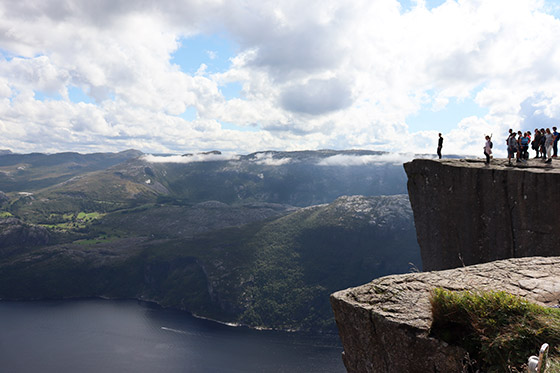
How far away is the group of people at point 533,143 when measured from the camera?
2486 cm

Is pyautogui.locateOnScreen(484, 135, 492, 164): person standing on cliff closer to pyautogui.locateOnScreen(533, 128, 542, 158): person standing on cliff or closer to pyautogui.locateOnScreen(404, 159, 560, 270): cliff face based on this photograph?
pyautogui.locateOnScreen(404, 159, 560, 270): cliff face

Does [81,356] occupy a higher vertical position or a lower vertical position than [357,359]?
lower

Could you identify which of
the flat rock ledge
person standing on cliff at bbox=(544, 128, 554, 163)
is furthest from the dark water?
the flat rock ledge

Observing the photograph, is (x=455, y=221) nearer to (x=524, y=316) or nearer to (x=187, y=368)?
(x=524, y=316)

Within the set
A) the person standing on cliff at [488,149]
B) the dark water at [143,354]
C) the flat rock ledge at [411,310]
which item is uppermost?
the person standing on cliff at [488,149]

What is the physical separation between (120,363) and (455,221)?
18612cm

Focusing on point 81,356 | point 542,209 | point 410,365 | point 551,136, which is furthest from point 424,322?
point 81,356

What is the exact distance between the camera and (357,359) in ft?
39.9

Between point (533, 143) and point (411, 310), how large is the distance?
78.4ft

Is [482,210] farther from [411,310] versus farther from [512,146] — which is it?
[411,310]

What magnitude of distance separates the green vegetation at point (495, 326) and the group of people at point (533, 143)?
19.4m

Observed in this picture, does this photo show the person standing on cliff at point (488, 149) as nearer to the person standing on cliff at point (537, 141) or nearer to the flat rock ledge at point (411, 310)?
the person standing on cliff at point (537, 141)

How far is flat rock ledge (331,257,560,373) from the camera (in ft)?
32.2

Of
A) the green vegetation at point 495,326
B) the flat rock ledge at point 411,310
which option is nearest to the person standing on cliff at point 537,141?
the flat rock ledge at point 411,310
